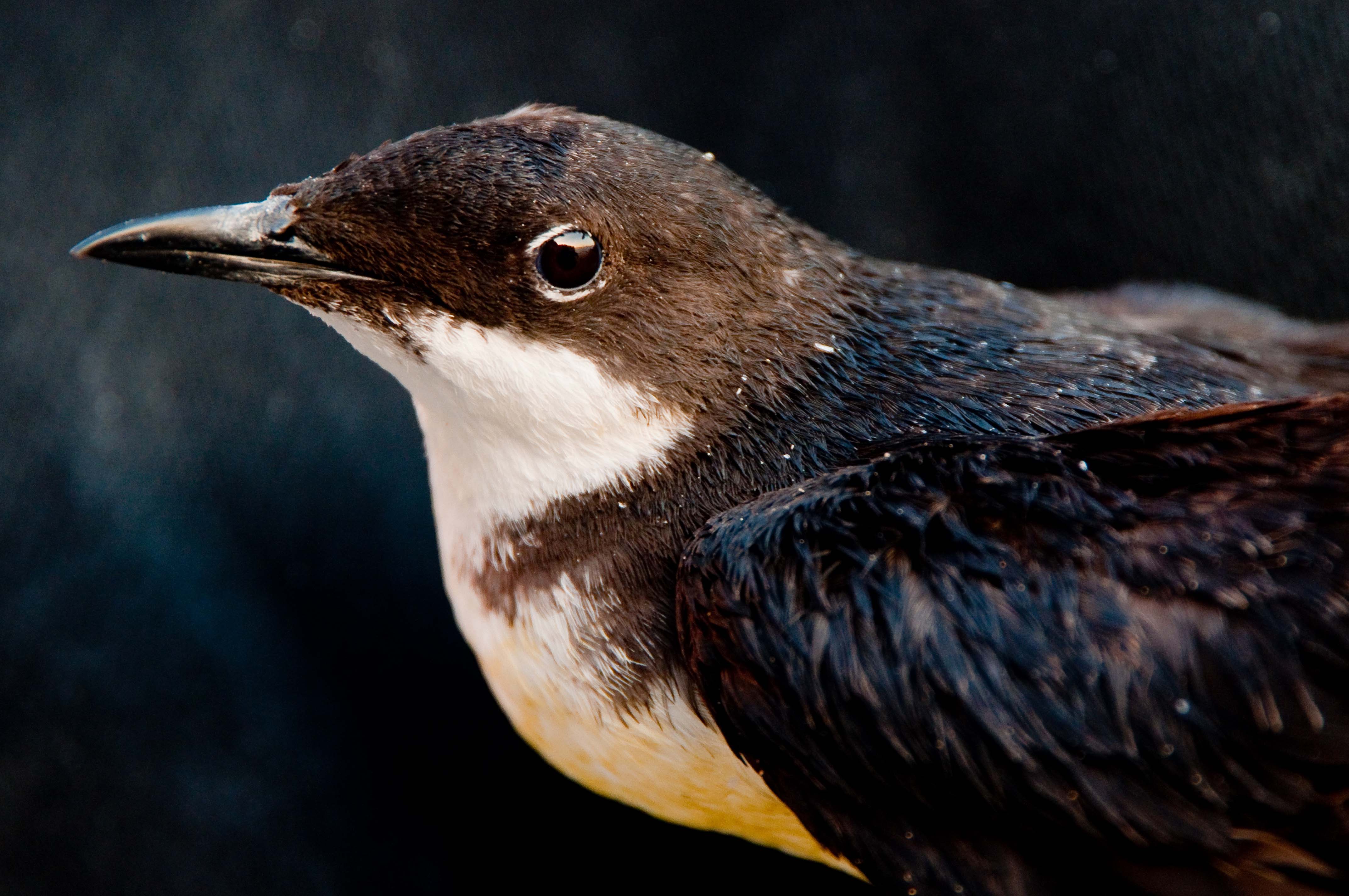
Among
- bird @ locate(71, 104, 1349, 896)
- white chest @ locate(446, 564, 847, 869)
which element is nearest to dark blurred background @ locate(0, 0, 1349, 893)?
white chest @ locate(446, 564, 847, 869)

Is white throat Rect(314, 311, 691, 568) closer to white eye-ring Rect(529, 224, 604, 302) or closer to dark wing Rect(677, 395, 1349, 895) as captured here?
white eye-ring Rect(529, 224, 604, 302)

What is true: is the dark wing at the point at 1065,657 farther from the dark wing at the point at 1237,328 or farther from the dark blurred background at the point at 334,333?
the dark blurred background at the point at 334,333

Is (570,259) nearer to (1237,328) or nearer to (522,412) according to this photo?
(522,412)

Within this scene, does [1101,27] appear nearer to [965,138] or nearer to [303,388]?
[965,138]

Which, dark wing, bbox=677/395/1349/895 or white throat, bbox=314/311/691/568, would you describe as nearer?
dark wing, bbox=677/395/1349/895

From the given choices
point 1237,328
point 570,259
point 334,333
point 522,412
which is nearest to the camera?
point 570,259

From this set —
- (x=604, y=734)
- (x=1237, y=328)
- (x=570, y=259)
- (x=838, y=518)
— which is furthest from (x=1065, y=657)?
(x=1237, y=328)

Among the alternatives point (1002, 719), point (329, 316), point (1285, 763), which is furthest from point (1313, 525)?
point (329, 316)

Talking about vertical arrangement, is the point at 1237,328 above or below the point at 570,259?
below
